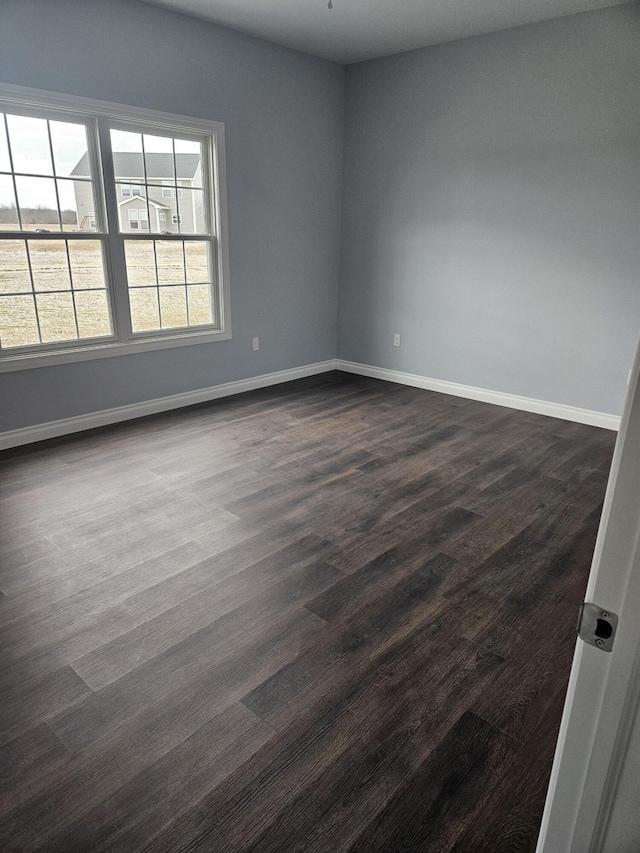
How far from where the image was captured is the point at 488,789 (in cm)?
150

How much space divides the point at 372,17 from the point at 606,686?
4.49 metres

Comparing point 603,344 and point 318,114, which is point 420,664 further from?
point 318,114

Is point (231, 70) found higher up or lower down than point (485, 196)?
higher up

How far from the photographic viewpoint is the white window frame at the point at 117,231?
11.4ft

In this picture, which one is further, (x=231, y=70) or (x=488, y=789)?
(x=231, y=70)

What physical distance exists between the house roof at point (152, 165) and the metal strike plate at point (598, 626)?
3998 millimetres

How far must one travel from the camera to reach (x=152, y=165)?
406cm

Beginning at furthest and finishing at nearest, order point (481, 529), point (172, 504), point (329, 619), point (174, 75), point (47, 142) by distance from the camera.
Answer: point (174, 75) < point (47, 142) < point (172, 504) < point (481, 529) < point (329, 619)

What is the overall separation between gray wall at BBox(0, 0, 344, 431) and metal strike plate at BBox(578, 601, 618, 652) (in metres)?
3.76

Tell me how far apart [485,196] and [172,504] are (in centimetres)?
348

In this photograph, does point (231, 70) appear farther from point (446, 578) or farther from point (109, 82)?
point (446, 578)

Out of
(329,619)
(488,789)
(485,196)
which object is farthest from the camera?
(485,196)

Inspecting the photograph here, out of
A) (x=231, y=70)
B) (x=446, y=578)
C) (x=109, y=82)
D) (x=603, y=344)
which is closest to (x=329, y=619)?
(x=446, y=578)

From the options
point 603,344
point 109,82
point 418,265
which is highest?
point 109,82
